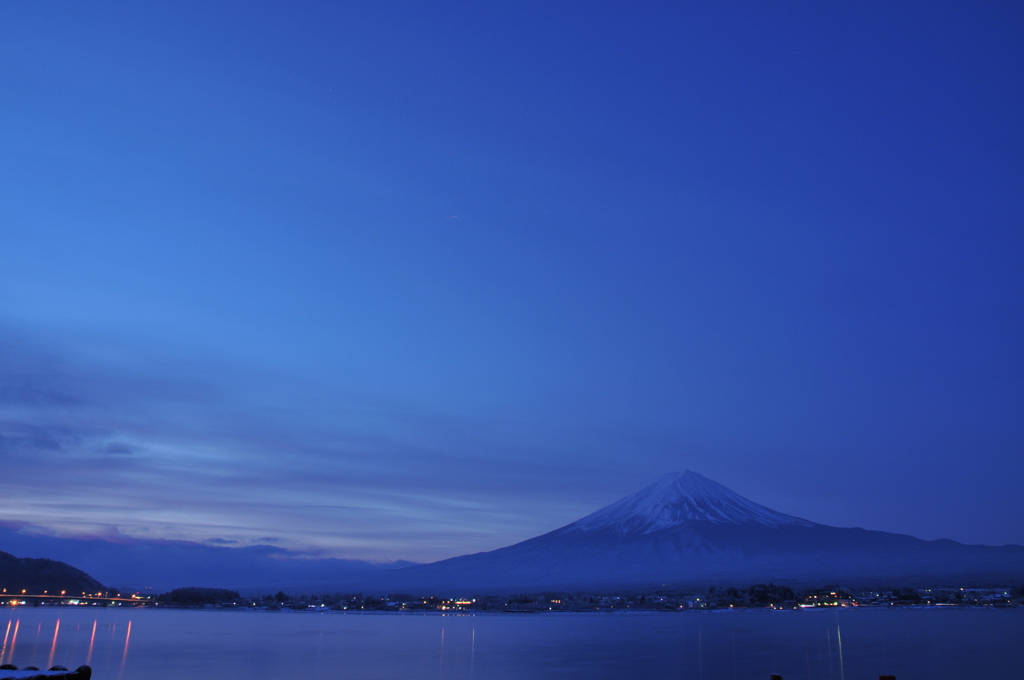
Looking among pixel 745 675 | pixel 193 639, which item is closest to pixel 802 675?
pixel 745 675

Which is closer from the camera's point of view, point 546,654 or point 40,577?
point 546,654

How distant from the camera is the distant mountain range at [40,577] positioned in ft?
446

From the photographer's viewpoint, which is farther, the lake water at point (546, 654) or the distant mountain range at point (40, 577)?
the distant mountain range at point (40, 577)

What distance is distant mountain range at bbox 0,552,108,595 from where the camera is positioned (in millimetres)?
135875

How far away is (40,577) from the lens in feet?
472

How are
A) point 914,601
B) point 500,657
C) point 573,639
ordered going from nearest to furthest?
1. point 500,657
2. point 573,639
3. point 914,601

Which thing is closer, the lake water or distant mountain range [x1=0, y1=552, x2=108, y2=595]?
the lake water

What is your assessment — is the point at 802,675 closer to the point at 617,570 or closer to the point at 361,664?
the point at 361,664

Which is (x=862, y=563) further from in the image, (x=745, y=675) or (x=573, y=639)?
(x=745, y=675)

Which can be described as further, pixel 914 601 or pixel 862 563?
pixel 862 563

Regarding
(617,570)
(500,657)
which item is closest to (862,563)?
(617,570)

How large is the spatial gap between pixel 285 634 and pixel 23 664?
23.2 m

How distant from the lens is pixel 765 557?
186250 millimetres

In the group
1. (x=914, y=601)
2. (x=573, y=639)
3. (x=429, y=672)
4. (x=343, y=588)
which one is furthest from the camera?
(x=343, y=588)
